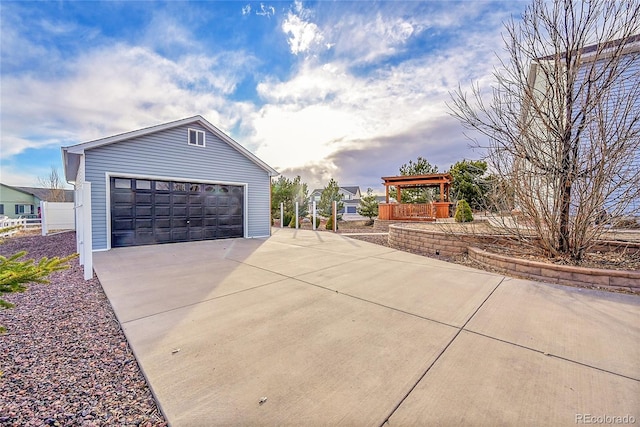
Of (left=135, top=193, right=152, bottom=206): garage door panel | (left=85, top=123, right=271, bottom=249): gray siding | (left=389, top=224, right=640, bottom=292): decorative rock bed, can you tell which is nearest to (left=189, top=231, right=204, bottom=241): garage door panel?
(left=135, top=193, right=152, bottom=206): garage door panel

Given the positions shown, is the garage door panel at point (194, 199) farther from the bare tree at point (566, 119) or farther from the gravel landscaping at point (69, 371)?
the bare tree at point (566, 119)

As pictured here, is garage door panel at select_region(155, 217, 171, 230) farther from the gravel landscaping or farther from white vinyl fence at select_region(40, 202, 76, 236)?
white vinyl fence at select_region(40, 202, 76, 236)

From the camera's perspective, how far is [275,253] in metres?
7.22

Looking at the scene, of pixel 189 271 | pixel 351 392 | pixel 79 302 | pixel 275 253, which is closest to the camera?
pixel 351 392

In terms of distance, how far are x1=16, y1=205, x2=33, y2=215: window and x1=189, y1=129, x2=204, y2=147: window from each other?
121 feet

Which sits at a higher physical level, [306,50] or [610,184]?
[306,50]

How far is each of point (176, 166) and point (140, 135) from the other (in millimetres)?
1380

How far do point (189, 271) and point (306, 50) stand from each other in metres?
8.10

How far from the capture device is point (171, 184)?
9273 millimetres

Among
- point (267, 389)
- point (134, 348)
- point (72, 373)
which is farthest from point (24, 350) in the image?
point (267, 389)

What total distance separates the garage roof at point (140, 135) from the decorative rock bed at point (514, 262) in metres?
6.82

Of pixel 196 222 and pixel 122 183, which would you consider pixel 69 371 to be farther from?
pixel 196 222

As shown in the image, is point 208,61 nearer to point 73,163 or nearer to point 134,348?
point 73,163

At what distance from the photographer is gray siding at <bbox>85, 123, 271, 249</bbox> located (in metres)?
8.01
